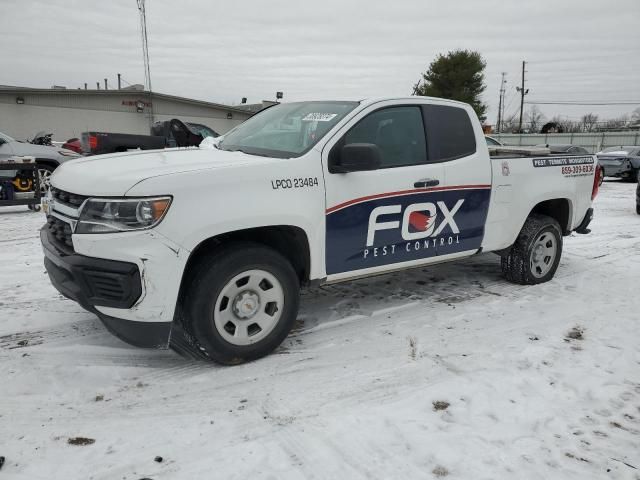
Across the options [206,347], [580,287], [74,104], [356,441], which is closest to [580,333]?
[580,287]

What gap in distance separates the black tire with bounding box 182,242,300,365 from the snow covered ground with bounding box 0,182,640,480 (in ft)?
0.43

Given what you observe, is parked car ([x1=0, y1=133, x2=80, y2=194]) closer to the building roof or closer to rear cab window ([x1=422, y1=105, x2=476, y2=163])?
rear cab window ([x1=422, y1=105, x2=476, y2=163])

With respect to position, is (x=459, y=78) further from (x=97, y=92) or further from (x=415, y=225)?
(x=415, y=225)

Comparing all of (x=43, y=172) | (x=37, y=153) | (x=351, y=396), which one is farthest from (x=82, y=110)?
(x=351, y=396)

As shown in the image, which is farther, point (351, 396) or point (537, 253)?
point (537, 253)

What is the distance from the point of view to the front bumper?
9.37 feet

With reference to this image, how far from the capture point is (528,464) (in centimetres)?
241

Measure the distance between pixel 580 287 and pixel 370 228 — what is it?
287 cm

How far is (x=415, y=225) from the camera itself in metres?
4.02

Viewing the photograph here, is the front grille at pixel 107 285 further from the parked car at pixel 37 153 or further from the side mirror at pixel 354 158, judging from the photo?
the parked car at pixel 37 153

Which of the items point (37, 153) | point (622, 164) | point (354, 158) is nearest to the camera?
point (354, 158)

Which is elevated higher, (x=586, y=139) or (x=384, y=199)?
(x=586, y=139)

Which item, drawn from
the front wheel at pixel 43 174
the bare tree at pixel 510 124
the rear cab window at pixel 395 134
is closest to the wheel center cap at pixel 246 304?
the rear cab window at pixel 395 134

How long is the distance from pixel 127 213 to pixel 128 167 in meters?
0.43
